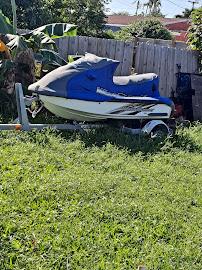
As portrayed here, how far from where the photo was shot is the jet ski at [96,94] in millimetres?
7031

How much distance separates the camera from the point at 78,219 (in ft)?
13.9

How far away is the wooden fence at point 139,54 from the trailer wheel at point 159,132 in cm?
268

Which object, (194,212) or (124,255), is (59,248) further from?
(194,212)

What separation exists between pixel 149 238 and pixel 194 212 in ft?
3.05

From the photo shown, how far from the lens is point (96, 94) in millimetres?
7199

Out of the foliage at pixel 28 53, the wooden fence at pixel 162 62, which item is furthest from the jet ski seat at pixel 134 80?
the wooden fence at pixel 162 62

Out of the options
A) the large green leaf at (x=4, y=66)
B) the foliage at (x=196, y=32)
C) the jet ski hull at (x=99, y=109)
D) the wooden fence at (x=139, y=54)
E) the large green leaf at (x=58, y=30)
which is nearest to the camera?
the jet ski hull at (x=99, y=109)

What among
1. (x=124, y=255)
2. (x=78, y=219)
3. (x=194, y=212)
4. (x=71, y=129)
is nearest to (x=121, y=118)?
(x=71, y=129)

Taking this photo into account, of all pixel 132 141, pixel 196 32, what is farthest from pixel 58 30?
pixel 132 141

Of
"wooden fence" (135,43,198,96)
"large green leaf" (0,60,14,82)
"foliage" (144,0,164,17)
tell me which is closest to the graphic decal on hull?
"large green leaf" (0,60,14,82)

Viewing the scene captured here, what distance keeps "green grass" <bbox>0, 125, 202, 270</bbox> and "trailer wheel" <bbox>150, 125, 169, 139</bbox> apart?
0.41 meters

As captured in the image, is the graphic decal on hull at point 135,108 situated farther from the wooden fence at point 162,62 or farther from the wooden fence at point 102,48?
the wooden fence at point 162,62

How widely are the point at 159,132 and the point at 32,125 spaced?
2216 millimetres

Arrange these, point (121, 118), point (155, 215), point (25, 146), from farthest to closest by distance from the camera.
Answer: point (121, 118)
point (25, 146)
point (155, 215)
